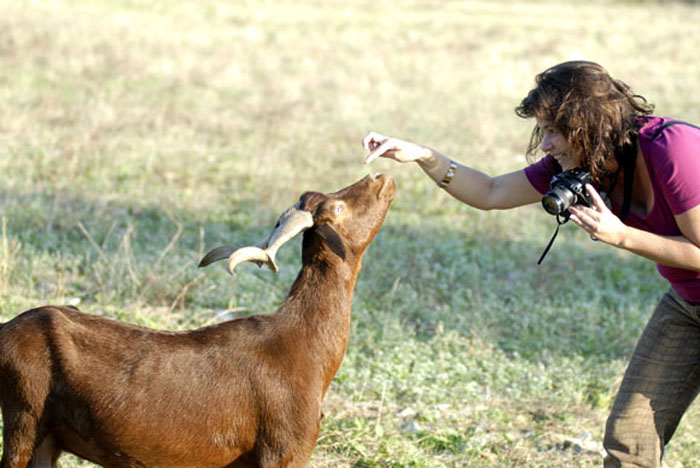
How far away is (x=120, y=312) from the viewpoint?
246 inches

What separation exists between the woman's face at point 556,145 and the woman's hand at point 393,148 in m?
0.70

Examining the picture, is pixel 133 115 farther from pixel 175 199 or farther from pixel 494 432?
pixel 494 432

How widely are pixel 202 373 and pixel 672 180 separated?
2.11 metres

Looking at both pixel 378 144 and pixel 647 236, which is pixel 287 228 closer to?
pixel 378 144

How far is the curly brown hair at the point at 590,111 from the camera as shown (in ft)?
12.0

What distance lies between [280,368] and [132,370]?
2.01 ft

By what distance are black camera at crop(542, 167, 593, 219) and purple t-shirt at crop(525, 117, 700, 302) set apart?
287mm

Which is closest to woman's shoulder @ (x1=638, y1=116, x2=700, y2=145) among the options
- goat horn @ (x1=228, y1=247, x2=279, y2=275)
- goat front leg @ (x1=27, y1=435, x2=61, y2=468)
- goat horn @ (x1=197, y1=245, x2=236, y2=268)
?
goat horn @ (x1=228, y1=247, x2=279, y2=275)

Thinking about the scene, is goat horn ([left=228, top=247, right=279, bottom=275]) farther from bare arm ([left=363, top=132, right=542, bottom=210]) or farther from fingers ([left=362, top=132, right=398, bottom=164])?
bare arm ([left=363, top=132, right=542, bottom=210])

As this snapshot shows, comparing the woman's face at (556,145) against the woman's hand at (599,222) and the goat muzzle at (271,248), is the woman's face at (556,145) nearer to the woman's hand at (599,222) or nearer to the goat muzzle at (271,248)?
the woman's hand at (599,222)

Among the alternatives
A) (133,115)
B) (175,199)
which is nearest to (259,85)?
(133,115)

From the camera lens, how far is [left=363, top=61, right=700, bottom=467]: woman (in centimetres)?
354

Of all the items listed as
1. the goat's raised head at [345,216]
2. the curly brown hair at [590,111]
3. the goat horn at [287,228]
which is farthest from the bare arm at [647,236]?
the goat horn at [287,228]

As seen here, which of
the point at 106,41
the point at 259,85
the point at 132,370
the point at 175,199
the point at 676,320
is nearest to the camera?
the point at 132,370
